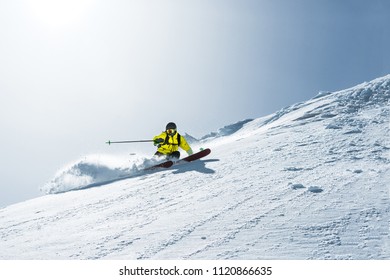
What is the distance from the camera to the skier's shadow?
12.8m

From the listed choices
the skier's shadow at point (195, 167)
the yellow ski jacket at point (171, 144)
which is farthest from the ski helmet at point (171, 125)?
the skier's shadow at point (195, 167)

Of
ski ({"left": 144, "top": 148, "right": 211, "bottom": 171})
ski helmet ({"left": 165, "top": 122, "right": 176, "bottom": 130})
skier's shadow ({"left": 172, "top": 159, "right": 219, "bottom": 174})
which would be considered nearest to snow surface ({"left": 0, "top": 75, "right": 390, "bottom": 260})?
skier's shadow ({"left": 172, "top": 159, "right": 219, "bottom": 174})

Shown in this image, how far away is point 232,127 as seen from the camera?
26.8 metres

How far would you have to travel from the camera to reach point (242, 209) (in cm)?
788

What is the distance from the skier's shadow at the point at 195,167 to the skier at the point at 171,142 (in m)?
1.11

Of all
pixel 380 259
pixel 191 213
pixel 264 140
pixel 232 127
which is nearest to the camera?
pixel 380 259

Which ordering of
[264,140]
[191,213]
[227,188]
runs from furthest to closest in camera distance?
[264,140], [227,188], [191,213]

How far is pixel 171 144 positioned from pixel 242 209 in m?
8.86

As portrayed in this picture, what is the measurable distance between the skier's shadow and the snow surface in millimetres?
58

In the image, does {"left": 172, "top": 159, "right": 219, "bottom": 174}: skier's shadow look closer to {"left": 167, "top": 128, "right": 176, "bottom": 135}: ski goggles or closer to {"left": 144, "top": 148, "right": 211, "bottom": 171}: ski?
{"left": 144, "top": 148, "right": 211, "bottom": 171}: ski

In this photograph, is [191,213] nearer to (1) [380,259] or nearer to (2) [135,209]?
(2) [135,209]

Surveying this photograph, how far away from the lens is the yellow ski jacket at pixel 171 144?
1639cm
